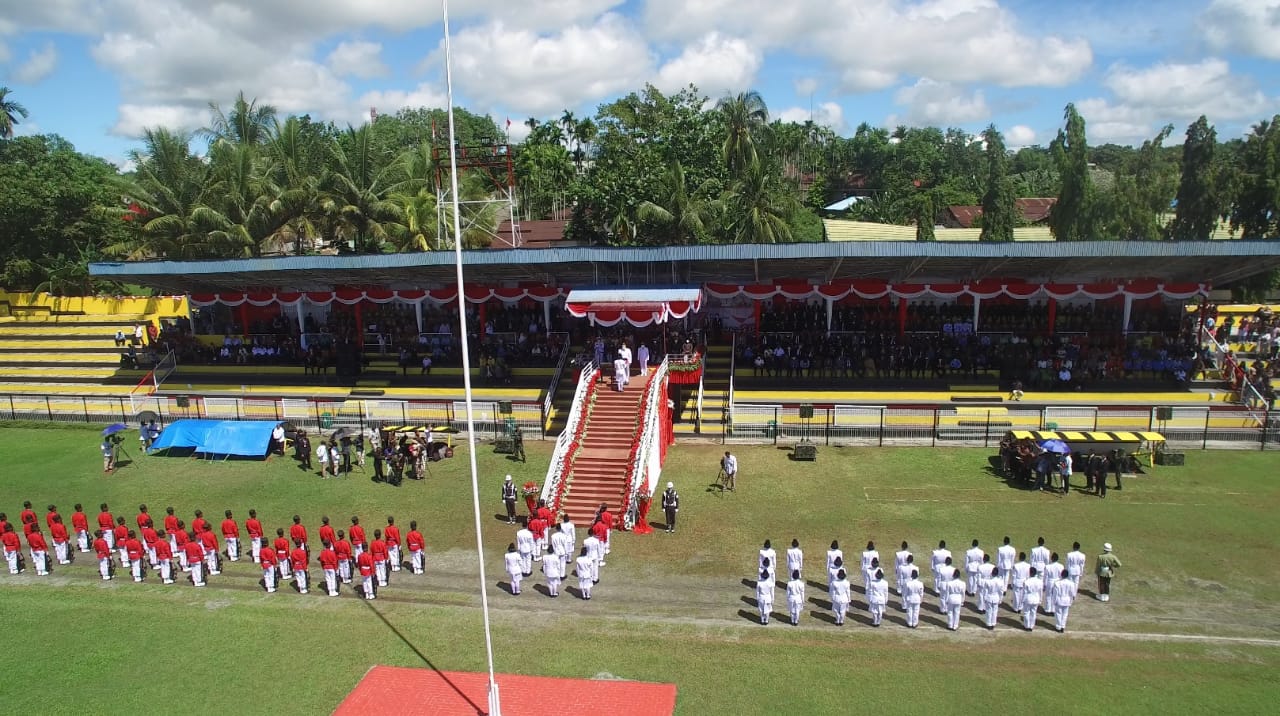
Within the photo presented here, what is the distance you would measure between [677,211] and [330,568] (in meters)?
27.5

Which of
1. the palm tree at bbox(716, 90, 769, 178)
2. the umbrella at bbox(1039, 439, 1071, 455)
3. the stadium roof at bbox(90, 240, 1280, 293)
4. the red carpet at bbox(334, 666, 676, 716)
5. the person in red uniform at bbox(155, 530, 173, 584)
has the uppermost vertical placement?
the palm tree at bbox(716, 90, 769, 178)

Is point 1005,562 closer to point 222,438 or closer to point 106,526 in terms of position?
point 106,526

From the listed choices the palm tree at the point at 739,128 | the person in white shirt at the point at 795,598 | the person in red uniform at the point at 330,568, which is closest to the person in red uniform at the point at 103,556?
the person in red uniform at the point at 330,568

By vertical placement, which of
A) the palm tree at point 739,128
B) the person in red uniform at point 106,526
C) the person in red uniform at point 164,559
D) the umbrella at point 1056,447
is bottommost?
the person in red uniform at point 164,559

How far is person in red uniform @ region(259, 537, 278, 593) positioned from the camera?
50.8 ft

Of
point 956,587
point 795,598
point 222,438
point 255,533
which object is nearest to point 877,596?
point 956,587

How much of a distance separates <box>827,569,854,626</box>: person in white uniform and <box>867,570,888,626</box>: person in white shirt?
0.45 meters

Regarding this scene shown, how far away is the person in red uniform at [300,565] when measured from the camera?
15.5m

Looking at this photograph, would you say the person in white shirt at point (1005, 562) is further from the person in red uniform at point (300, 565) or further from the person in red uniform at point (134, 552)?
the person in red uniform at point (134, 552)

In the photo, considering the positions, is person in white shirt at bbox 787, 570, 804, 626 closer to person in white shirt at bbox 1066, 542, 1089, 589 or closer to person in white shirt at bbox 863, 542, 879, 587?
person in white shirt at bbox 863, 542, 879, 587

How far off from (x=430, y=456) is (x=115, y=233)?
3404 cm

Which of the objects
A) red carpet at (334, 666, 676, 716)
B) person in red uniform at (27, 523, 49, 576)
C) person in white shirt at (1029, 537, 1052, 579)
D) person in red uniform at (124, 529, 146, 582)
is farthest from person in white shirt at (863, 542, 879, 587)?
person in red uniform at (27, 523, 49, 576)

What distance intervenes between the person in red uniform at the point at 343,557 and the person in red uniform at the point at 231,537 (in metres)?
3.09

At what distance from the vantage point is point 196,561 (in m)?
16.1
